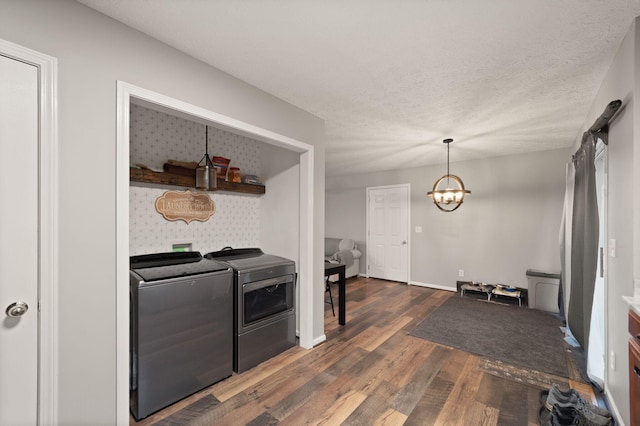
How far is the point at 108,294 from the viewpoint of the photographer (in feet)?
5.10

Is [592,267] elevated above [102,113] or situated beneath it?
situated beneath

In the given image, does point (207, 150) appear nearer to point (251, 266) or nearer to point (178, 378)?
point (251, 266)

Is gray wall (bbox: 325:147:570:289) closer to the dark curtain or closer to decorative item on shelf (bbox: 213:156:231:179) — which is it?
the dark curtain

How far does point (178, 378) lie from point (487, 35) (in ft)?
10.1

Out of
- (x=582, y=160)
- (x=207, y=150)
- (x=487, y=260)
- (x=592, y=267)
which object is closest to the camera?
(x=592, y=267)

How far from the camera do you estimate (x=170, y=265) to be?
2221 millimetres

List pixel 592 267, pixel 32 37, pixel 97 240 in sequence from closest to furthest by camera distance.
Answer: pixel 32 37 → pixel 97 240 → pixel 592 267

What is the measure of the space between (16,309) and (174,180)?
1.41 meters

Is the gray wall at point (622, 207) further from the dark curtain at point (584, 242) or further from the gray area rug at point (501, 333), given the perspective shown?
the gray area rug at point (501, 333)

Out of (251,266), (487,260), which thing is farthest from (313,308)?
(487,260)

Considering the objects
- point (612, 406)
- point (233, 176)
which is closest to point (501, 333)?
point (612, 406)

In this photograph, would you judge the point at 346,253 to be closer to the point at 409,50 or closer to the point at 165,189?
the point at 165,189

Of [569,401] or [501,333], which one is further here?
[501,333]

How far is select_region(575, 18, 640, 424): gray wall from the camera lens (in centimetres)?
153
